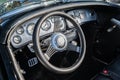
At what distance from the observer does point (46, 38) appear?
321 centimetres

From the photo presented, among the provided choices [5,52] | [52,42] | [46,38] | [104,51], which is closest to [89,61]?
[104,51]

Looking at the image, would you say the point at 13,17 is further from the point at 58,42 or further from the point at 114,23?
the point at 114,23

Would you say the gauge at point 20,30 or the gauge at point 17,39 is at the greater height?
the gauge at point 20,30

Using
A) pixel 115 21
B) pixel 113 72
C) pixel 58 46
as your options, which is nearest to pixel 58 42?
pixel 58 46

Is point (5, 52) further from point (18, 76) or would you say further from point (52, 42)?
point (52, 42)

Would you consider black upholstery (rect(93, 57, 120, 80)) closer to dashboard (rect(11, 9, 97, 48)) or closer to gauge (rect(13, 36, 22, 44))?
dashboard (rect(11, 9, 97, 48))

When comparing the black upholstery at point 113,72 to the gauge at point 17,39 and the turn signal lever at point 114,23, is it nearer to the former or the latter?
the turn signal lever at point 114,23

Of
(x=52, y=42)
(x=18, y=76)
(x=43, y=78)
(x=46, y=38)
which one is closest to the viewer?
(x=18, y=76)

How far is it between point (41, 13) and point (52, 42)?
281 millimetres

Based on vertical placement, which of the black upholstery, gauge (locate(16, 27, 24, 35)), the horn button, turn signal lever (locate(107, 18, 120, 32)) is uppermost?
gauge (locate(16, 27, 24, 35))

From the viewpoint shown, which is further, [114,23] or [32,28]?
[114,23]

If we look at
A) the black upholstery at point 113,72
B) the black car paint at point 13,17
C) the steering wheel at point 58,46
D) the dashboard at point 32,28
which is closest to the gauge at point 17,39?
the dashboard at point 32,28

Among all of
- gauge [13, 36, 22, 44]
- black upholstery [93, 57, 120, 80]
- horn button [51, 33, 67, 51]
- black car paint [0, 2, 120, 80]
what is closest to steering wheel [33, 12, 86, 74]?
horn button [51, 33, 67, 51]

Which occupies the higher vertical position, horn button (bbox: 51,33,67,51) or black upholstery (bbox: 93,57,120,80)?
horn button (bbox: 51,33,67,51)
